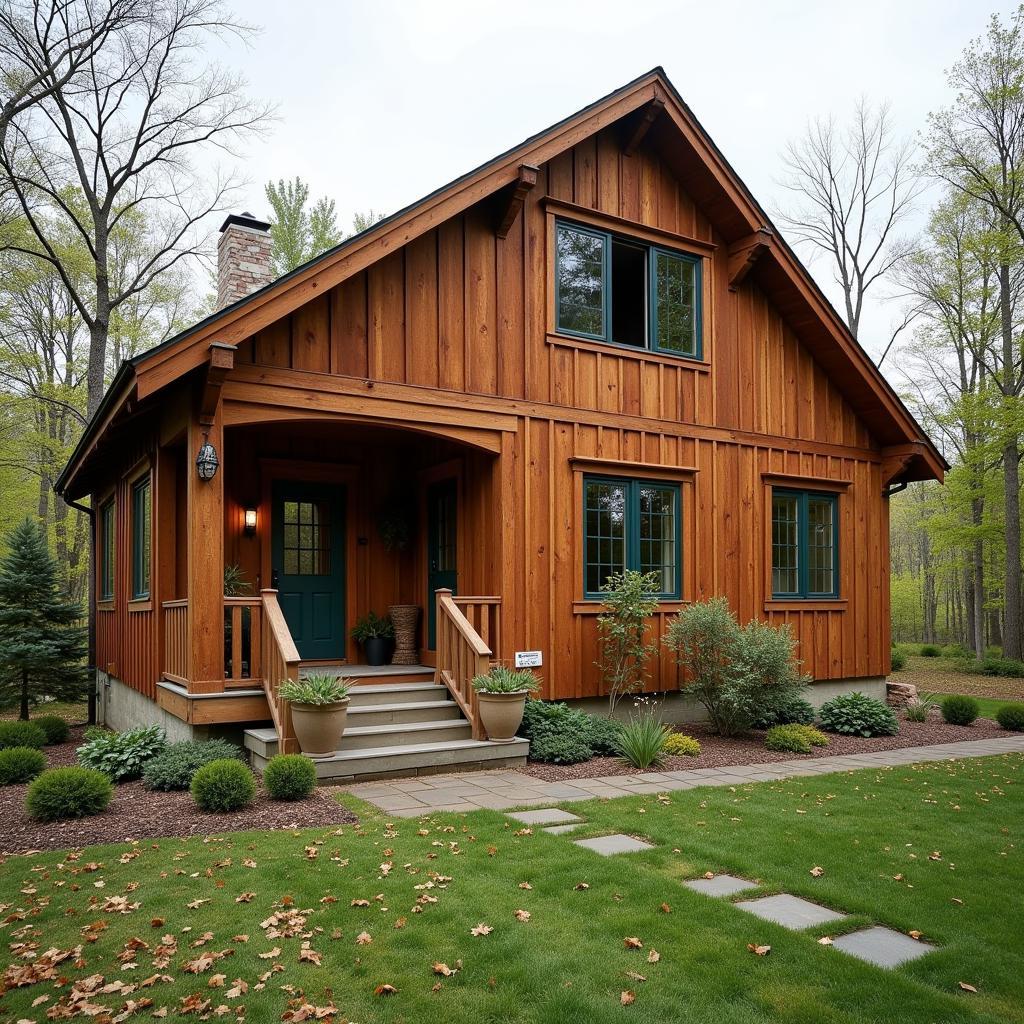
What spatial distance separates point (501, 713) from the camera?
26.3 feet

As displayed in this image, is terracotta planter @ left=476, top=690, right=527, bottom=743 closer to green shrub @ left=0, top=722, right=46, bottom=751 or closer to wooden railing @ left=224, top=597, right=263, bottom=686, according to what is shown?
wooden railing @ left=224, top=597, right=263, bottom=686

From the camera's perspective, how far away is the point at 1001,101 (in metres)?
19.7

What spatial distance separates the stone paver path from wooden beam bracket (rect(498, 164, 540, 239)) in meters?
5.72

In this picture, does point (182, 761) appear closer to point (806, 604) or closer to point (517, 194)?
point (517, 194)

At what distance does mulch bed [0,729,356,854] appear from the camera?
5617mm

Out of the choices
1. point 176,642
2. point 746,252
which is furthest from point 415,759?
point 746,252

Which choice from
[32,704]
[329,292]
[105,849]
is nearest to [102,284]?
[32,704]

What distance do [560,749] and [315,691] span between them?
98.1 inches

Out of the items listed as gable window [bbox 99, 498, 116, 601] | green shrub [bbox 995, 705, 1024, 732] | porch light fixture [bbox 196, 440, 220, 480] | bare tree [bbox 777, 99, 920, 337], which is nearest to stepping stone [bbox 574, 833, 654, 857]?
porch light fixture [bbox 196, 440, 220, 480]

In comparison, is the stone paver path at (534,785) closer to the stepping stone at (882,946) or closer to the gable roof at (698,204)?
the stepping stone at (882,946)

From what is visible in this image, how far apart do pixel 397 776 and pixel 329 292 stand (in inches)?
181

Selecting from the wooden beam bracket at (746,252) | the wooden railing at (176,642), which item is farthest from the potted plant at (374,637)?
the wooden beam bracket at (746,252)

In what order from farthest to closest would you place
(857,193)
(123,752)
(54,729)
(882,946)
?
(857,193) < (54,729) < (123,752) < (882,946)

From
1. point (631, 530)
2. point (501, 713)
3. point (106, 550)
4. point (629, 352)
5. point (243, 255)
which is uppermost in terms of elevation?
point (243, 255)
